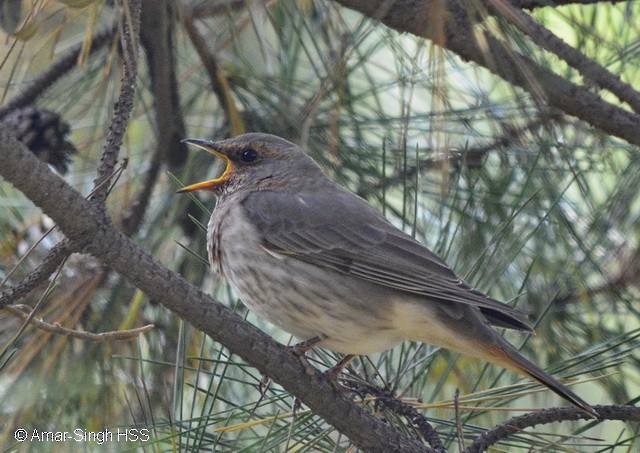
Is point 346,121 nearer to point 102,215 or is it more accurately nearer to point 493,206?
point 493,206

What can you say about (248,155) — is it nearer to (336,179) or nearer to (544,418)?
(336,179)

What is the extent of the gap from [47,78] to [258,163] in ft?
2.81

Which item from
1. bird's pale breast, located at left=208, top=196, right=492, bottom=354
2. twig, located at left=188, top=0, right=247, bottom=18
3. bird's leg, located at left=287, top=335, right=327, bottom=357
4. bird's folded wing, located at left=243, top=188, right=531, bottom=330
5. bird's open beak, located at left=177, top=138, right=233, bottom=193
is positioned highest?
twig, located at left=188, top=0, right=247, bottom=18

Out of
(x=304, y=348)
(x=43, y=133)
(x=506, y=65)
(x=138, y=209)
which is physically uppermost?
(x=506, y=65)

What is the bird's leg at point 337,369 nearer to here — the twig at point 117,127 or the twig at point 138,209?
the twig at point 117,127

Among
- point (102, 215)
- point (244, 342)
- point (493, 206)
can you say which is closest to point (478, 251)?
point (493, 206)

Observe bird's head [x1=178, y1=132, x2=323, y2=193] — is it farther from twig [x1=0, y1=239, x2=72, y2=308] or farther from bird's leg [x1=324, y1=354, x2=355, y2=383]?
twig [x1=0, y1=239, x2=72, y2=308]

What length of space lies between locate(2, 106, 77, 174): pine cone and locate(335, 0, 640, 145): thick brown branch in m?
1.29

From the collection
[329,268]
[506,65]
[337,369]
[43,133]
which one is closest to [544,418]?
[337,369]

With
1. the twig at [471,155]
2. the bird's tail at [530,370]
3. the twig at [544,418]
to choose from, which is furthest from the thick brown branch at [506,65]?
the twig at [544,418]

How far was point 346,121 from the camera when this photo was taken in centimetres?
381

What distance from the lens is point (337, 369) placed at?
2836 mm

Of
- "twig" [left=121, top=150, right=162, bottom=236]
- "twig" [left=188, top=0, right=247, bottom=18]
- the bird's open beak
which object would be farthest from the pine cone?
"twig" [left=188, top=0, right=247, bottom=18]

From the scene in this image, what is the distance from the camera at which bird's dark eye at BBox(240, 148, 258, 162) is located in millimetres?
3699
